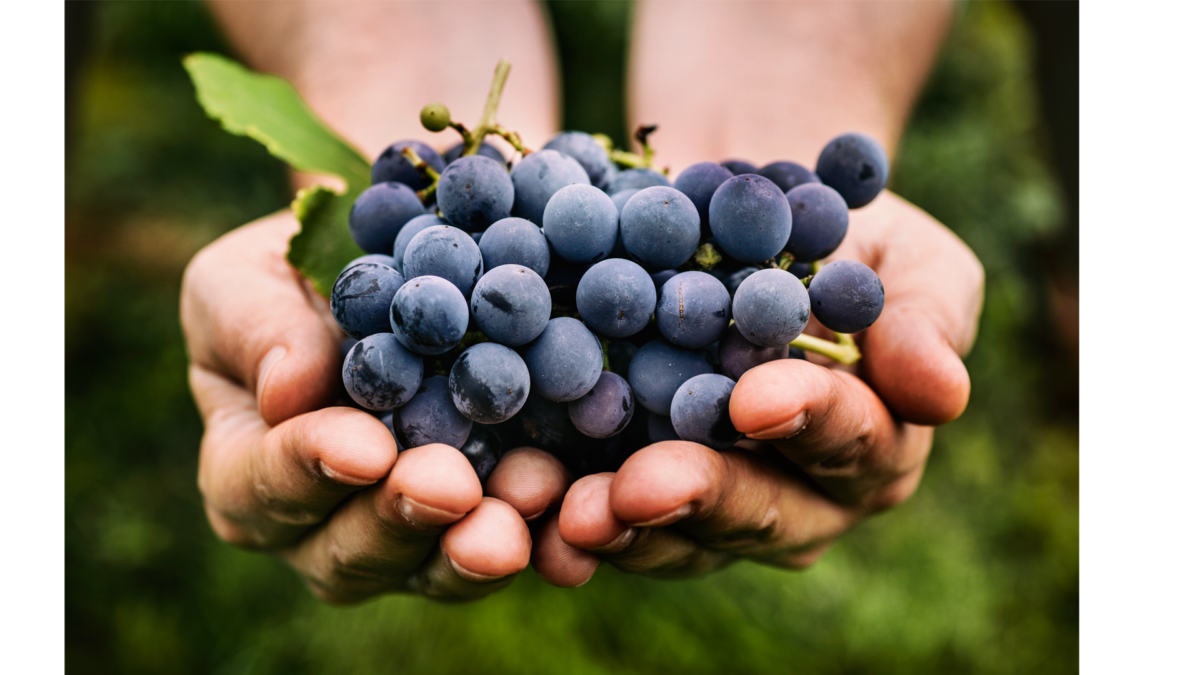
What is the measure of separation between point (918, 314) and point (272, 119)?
959 mm

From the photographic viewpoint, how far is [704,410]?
0.73 metres

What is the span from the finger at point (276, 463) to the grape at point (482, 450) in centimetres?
9

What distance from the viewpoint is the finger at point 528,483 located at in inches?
29.7

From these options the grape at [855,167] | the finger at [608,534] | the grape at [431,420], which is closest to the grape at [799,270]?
the grape at [855,167]

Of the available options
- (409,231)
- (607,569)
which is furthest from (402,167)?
(607,569)

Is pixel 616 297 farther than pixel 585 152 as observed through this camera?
No

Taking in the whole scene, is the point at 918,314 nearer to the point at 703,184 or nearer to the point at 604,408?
the point at 703,184

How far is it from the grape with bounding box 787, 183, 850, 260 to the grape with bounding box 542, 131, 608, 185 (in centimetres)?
24

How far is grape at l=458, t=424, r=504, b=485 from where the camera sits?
780mm

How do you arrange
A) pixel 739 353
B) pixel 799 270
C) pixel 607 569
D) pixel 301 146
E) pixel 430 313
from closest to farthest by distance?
pixel 430 313
pixel 739 353
pixel 799 270
pixel 301 146
pixel 607 569

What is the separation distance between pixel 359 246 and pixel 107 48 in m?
2.03

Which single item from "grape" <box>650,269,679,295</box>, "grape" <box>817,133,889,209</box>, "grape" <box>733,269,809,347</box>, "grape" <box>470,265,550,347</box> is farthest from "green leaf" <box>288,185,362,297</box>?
"grape" <box>817,133,889,209</box>

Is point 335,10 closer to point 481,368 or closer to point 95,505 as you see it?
point 481,368

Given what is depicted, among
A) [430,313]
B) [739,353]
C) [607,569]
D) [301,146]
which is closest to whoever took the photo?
[430,313]
